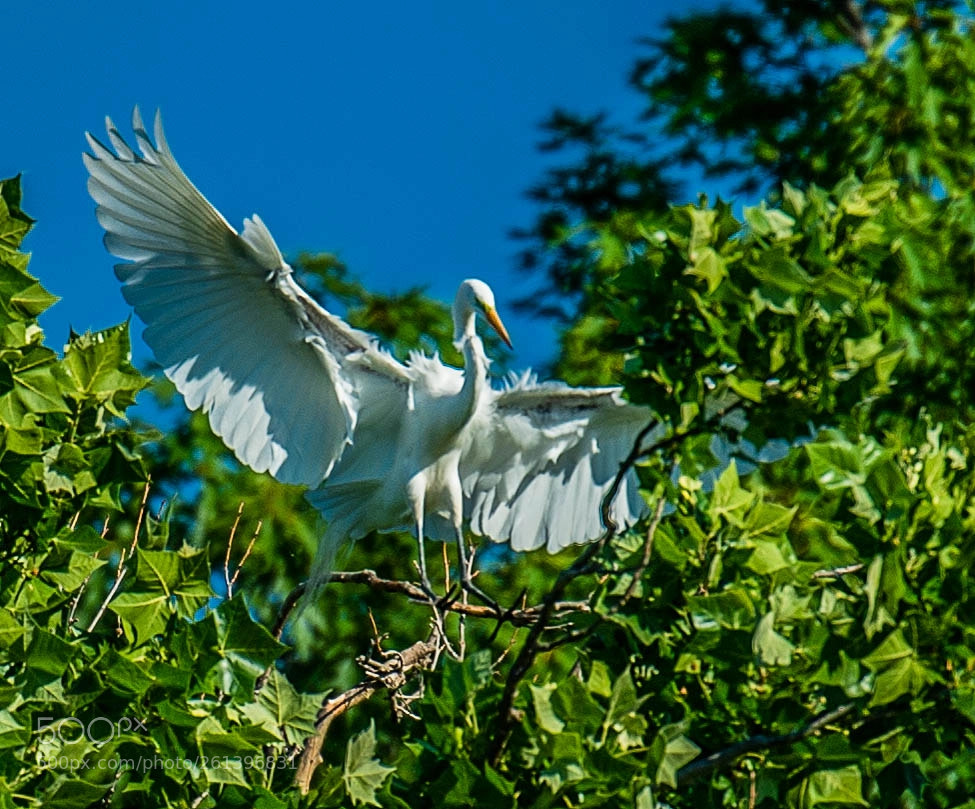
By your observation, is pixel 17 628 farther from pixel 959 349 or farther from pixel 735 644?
pixel 959 349

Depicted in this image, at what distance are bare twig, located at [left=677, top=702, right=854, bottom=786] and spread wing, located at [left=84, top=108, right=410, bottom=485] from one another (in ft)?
7.04

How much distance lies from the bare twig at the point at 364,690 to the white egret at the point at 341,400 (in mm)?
280

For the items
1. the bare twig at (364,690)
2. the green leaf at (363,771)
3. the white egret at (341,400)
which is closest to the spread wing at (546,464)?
the white egret at (341,400)

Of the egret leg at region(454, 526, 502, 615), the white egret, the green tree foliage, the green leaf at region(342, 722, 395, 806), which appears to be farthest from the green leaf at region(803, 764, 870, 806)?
the white egret

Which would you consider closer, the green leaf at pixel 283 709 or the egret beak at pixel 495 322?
the green leaf at pixel 283 709

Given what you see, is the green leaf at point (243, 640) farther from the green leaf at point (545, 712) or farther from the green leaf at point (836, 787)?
the green leaf at point (836, 787)

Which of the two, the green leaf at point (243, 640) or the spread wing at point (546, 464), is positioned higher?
the spread wing at point (546, 464)

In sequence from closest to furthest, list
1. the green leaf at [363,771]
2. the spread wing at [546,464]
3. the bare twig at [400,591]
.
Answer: the green leaf at [363,771], the bare twig at [400,591], the spread wing at [546,464]

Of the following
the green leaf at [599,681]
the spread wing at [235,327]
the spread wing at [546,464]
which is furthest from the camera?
the spread wing at [546,464]

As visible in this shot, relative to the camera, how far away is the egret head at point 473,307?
429 cm

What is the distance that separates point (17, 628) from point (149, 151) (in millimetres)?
1743

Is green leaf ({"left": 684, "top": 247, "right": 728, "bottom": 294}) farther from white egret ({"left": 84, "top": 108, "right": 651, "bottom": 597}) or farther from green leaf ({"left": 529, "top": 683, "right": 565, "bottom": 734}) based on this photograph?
white egret ({"left": 84, "top": 108, "right": 651, "bottom": 597})

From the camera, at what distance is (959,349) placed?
7.91 ft

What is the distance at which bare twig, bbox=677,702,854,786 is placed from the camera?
2.05 meters
